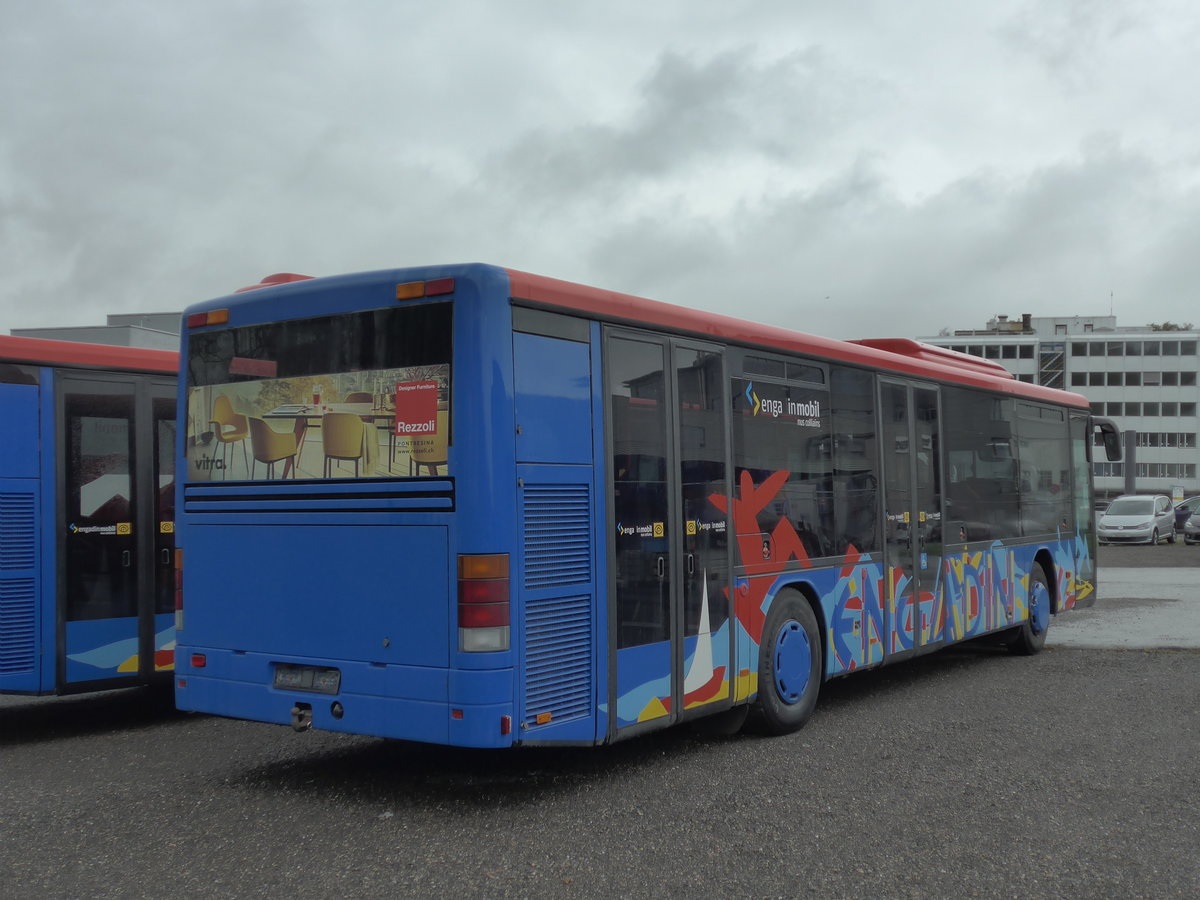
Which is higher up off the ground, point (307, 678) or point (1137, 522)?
point (307, 678)

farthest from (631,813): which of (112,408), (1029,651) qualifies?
(1029,651)

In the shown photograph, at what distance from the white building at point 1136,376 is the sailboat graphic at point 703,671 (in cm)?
10225

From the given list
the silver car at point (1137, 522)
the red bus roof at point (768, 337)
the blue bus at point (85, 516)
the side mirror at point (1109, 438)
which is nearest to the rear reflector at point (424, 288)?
the red bus roof at point (768, 337)

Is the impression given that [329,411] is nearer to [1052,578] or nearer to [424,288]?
[424,288]

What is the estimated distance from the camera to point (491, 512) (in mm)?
6191

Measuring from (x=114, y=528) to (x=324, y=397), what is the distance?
319 centimetres

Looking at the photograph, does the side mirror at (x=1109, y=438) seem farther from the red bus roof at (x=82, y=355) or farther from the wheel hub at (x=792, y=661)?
the red bus roof at (x=82, y=355)

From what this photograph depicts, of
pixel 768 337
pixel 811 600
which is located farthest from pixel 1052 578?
pixel 768 337

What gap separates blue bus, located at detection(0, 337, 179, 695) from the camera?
8.56 meters

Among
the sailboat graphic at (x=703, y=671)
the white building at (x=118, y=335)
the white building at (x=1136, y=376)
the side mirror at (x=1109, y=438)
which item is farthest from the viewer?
the white building at (x=1136, y=376)

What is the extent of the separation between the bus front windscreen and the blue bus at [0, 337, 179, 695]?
6.35 feet

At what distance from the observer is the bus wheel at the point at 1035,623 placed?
1288 centimetres

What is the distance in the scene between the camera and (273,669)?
6.91m

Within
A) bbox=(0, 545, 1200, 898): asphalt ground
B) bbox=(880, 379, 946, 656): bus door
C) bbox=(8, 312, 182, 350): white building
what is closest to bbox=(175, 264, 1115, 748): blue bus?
bbox=(0, 545, 1200, 898): asphalt ground
